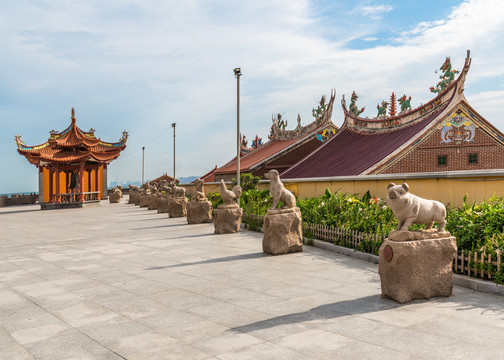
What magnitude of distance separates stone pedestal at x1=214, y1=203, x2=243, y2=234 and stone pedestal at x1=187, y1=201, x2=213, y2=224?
3.38m

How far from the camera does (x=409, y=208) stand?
5984mm

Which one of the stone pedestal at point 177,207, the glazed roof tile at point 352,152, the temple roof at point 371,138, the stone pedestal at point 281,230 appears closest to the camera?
the stone pedestal at point 281,230

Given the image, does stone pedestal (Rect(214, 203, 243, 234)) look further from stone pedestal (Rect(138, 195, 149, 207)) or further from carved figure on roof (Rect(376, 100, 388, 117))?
stone pedestal (Rect(138, 195, 149, 207))

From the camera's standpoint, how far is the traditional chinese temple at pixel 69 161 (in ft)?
107

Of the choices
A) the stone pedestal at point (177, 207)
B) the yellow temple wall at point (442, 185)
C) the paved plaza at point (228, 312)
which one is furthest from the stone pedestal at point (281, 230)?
the stone pedestal at point (177, 207)

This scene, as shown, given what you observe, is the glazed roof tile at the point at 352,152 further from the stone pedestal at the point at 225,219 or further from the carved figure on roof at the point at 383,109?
the stone pedestal at the point at 225,219

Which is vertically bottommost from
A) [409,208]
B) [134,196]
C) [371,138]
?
[134,196]

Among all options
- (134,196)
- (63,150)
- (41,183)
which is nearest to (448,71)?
(134,196)

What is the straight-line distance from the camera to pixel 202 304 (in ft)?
19.9

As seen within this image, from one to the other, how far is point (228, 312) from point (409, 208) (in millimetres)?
2835

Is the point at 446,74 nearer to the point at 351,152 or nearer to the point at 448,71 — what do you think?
the point at 448,71

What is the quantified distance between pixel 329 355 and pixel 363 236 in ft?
18.4

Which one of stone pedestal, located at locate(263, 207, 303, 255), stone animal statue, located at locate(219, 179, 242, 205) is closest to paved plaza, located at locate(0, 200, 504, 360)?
stone pedestal, located at locate(263, 207, 303, 255)

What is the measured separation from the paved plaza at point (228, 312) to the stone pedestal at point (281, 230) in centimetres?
34
